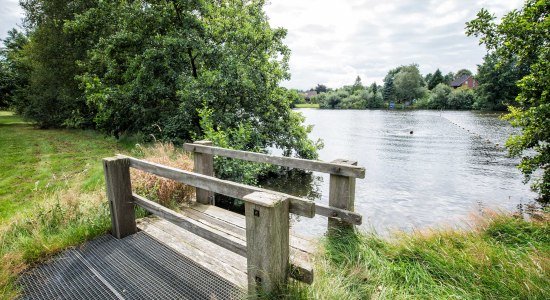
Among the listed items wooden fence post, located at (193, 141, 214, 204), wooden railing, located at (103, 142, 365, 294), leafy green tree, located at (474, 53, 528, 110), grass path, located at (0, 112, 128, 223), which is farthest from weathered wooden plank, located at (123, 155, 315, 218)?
leafy green tree, located at (474, 53, 528, 110)

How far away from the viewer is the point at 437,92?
209 feet

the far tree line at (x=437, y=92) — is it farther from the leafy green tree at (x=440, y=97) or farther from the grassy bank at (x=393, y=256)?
the grassy bank at (x=393, y=256)

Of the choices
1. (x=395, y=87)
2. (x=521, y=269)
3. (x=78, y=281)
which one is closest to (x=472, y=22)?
(x=521, y=269)

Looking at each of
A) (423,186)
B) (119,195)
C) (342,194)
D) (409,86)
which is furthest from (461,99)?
(119,195)

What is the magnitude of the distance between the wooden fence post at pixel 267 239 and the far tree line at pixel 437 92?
51.8 meters

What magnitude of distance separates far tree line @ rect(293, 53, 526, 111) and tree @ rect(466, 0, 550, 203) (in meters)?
44.6

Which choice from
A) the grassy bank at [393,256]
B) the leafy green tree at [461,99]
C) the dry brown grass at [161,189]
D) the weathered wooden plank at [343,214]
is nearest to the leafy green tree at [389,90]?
the leafy green tree at [461,99]

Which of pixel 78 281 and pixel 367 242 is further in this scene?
pixel 367 242

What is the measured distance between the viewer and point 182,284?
2.86m

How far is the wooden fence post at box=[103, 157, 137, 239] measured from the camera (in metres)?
3.62

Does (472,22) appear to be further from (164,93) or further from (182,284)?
(164,93)

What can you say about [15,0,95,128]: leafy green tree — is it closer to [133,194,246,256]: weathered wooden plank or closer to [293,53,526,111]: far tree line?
[133,194,246,256]: weathered wooden plank

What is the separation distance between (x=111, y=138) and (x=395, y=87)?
247 feet

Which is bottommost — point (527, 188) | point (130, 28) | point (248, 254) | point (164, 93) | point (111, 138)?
point (527, 188)
